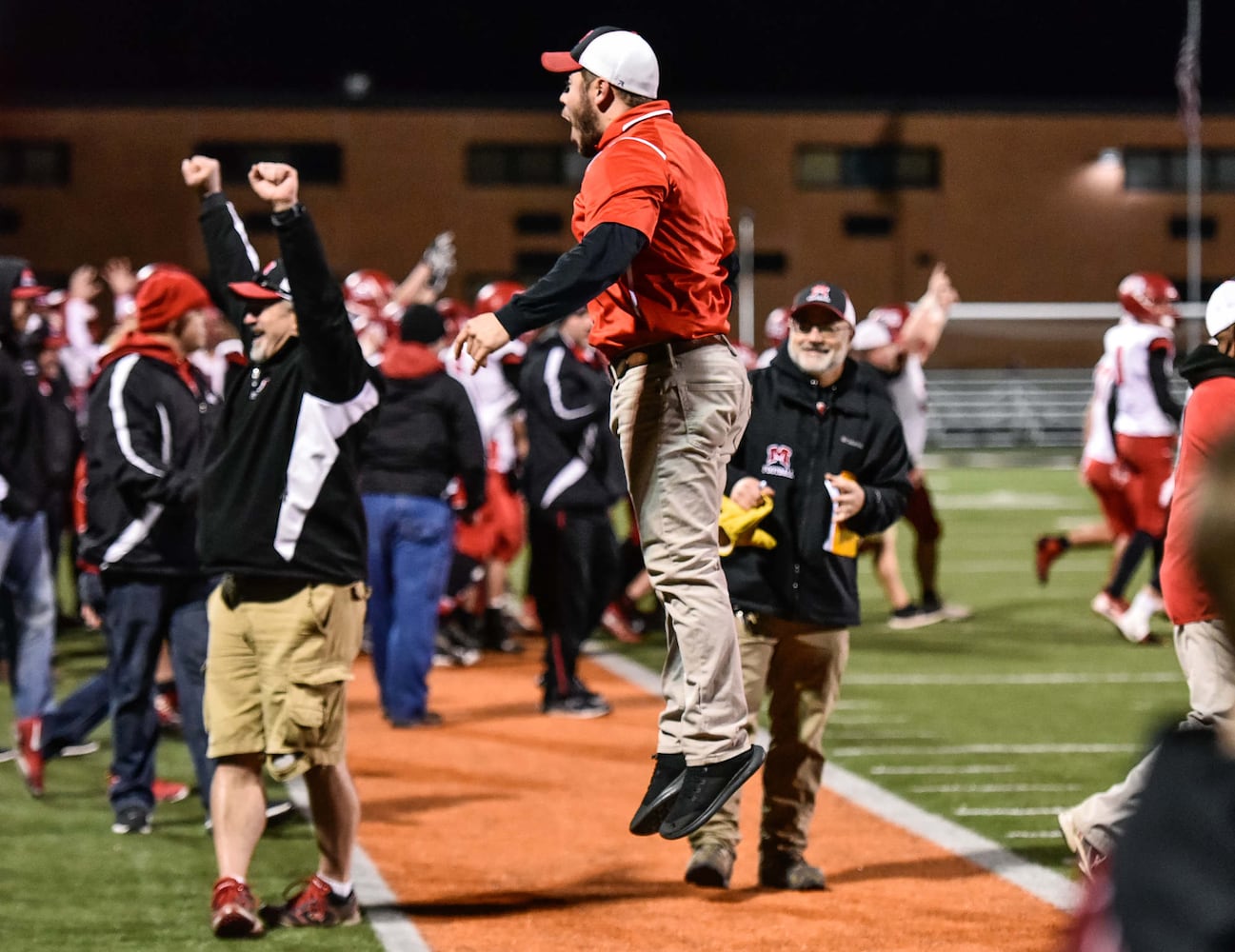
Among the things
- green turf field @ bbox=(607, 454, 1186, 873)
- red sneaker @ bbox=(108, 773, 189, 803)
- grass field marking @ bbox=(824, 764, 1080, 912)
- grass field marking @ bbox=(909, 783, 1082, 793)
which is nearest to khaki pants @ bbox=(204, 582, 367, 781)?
green turf field @ bbox=(607, 454, 1186, 873)

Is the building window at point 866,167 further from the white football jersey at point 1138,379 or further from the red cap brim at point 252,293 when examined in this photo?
the red cap brim at point 252,293

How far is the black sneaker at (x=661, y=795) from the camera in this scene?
5133 mm

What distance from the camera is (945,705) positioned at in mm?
10898

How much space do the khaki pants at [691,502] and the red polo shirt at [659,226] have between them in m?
0.11

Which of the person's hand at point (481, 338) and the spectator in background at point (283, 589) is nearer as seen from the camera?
the person's hand at point (481, 338)

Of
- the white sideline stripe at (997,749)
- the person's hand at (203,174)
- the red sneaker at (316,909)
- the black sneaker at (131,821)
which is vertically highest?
the person's hand at (203,174)

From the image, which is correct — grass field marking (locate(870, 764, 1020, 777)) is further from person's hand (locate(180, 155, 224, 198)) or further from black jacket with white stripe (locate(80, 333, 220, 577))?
person's hand (locate(180, 155, 224, 198))

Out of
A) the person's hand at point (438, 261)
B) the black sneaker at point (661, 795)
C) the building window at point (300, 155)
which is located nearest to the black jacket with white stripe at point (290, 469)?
the black sneaker at point (661, 795)

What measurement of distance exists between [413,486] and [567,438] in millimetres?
1077

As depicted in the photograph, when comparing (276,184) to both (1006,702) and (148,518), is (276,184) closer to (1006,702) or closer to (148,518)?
(148,518)

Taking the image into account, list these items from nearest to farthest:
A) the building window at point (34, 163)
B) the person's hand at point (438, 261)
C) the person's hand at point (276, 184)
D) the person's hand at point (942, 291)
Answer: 1. the person's hand at point (276, 184)
2. the person's hand at point (942, 291)
3. the person's hand at point (438, 261)
4. the building window at point (34, 163)

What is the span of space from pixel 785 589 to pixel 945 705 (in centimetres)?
455

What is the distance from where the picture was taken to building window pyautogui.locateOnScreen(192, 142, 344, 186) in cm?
5201

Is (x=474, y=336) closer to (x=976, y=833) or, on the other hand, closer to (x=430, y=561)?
(x=976, y=833)
